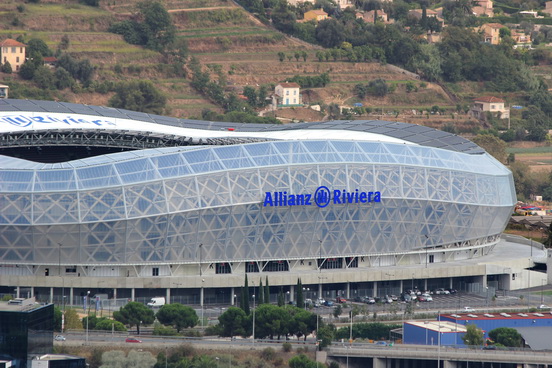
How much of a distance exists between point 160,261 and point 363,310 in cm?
1610

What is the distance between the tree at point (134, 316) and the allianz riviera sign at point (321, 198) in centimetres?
1701

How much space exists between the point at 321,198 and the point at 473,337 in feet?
75.1

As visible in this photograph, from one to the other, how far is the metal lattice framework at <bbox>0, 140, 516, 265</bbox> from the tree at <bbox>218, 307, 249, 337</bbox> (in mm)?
13180

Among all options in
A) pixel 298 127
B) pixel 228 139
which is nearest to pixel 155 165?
pixel 228 139

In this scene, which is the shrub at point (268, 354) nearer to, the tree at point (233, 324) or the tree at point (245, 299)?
the tree at point (233, 324)

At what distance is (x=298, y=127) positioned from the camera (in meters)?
146

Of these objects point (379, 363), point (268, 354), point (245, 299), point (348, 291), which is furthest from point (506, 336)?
A: point (348, 291)

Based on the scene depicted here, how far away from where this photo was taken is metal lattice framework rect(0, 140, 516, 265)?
119 meters

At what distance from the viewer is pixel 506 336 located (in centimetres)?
10931

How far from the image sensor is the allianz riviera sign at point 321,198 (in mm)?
124562

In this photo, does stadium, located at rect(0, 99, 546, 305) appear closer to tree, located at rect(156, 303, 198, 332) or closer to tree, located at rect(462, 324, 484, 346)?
tree, located at rect(156, 303, 198, 332)

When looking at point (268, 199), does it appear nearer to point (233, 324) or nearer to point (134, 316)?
point (233, 324)

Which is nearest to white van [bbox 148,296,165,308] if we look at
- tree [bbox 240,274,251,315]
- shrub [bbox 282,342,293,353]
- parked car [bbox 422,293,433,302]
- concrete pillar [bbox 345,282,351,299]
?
tree [bbox 240,274,251,315]

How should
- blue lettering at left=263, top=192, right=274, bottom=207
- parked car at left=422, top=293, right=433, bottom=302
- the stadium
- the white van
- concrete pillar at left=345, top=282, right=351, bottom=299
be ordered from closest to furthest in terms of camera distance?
the white van, the stadium, blue lettering at left=263, top=192, right=274, bottom=207, parked car at left=422, top=293, right=433, bottom=302, concrete pillar at left=345, top=282, right=351, bottom=299
